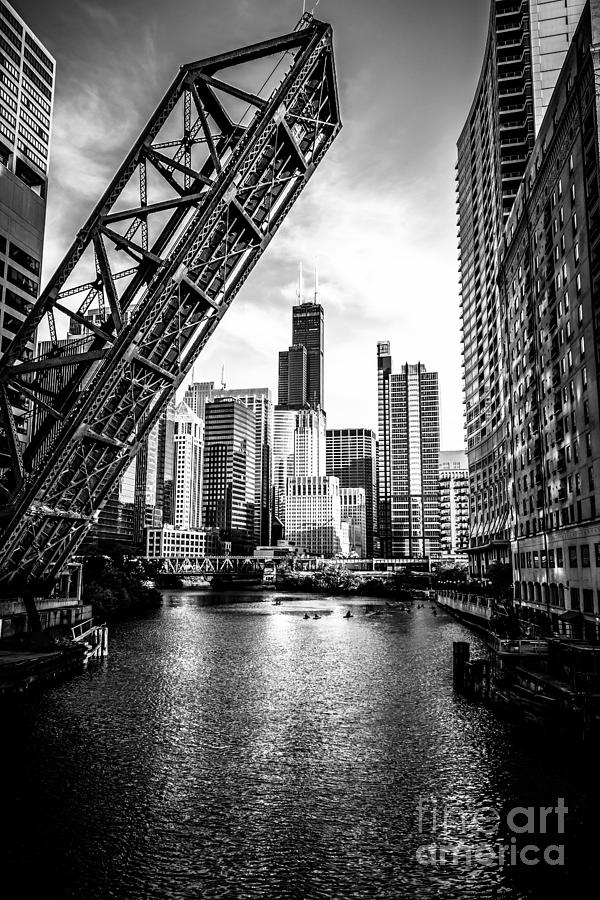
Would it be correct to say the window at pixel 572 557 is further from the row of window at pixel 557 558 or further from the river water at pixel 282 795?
the river water at pixel 282 795

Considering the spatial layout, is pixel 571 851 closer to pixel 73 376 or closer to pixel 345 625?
pixel 73 376

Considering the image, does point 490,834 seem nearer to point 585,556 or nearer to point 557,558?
point 585,556

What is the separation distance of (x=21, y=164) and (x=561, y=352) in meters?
82.2

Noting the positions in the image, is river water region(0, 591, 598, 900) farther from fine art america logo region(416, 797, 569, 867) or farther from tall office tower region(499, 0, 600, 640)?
tall office tower region(499, 0, 600, 640)

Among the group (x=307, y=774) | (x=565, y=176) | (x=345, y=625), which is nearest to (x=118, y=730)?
(x=307, y=774)

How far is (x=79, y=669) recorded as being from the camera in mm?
40438

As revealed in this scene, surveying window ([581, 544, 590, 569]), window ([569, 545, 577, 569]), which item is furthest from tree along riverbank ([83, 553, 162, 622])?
window ([581, 544, 590, 569])

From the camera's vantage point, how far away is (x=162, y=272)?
27938 mm

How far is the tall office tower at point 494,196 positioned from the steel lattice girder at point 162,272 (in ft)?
167

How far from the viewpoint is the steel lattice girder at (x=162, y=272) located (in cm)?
2834

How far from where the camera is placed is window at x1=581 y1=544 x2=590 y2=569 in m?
42.1

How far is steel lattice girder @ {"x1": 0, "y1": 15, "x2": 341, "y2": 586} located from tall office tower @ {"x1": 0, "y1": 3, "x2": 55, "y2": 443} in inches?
1974

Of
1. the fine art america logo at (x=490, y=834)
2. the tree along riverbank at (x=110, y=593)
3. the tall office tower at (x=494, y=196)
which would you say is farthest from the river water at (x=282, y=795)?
the tall office tower at (x=494, y=196)

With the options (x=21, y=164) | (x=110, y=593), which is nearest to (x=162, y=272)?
(x=110, y=593)
